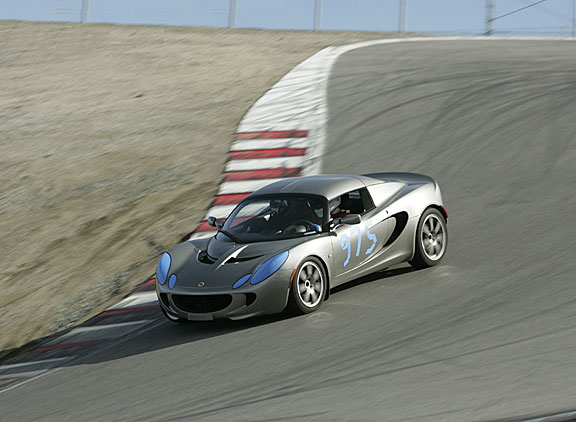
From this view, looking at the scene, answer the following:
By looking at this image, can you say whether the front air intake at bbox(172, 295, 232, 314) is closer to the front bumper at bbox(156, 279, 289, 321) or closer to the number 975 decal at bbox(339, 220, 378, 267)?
the front bumper at bbox(156, 279, 289, 321)

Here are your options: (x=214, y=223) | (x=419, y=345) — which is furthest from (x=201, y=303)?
(x=419, y=345)

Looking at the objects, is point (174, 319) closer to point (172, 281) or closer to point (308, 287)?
point (172, 281)

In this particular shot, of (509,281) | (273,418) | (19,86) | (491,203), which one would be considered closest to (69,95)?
(19,86)

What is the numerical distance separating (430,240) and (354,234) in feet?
3.72

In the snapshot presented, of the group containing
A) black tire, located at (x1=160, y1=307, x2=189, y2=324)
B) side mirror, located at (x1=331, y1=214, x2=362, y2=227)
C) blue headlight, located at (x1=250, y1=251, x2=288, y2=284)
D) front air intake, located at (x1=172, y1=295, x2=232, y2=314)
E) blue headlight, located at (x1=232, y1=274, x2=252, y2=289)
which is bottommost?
black tire, located at (x1=160, y1=307, x2=189, y2=324)

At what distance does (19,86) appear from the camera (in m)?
21.7

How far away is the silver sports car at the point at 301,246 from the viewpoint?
7.36 meters

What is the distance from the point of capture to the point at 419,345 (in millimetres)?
6262

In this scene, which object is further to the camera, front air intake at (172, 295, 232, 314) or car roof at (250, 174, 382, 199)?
car roof at (250, 174, 382, 199)

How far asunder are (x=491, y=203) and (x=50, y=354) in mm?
6122

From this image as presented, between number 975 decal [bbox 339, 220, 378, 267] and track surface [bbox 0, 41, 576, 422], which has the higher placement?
number 975 decal [bbox 339, 220, 378, 267]

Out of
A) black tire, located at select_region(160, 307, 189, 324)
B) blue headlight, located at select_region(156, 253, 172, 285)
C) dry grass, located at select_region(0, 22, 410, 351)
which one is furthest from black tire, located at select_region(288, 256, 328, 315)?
dry grass, located at select_region(0, 22, 410, 351)

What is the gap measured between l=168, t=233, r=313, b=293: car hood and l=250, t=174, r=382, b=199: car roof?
74cm

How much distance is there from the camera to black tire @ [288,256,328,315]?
24.2 ft
